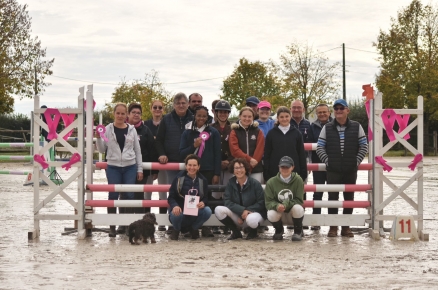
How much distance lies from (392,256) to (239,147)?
263cm

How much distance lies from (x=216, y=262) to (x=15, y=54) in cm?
3465

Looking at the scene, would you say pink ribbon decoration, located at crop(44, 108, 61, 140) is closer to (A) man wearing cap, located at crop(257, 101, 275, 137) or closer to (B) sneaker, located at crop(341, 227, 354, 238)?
(A) man wearing cap, located at crop(257, 101, 275, 137)

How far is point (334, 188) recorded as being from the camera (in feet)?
31.3

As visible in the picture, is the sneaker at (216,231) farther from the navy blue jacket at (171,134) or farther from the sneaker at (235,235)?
the navy blue jacket at (171,134)

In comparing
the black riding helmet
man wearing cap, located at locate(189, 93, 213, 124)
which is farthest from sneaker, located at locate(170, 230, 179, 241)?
man wearing cap, located at locate(189, 93, 213, 124)

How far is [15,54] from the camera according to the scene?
39.8 m

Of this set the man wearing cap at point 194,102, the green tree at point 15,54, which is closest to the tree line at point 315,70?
the green tree at point 15,54

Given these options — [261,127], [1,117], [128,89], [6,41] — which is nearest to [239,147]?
[261,127]

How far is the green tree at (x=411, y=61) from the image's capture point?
4578 centimetres

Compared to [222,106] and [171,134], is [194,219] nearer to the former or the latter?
[171,134]

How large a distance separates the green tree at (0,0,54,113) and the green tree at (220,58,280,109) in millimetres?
23224

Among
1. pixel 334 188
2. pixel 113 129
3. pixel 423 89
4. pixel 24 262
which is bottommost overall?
pixel 24 262

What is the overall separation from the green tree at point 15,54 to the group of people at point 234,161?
29472 mm

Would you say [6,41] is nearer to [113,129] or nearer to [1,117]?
[1,117]
